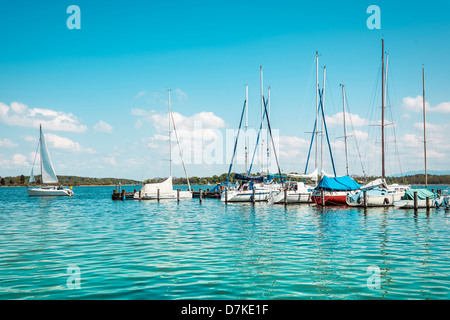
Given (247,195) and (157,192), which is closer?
(247,195)

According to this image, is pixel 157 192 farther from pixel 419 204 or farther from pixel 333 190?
pixel 419 204

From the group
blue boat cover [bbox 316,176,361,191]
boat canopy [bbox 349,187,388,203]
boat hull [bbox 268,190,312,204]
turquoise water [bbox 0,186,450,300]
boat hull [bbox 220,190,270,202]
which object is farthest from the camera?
boat hull [bbox 220,190,270,202]

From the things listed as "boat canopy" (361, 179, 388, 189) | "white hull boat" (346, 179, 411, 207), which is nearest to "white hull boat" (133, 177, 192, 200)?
"white hull boat" (346, 179, 411, 207)

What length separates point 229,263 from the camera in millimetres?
15461

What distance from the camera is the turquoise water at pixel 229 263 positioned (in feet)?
37.9

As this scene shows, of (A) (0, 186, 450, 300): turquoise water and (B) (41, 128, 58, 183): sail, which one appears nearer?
(A) (0, 186, 450, 300): turquoise water

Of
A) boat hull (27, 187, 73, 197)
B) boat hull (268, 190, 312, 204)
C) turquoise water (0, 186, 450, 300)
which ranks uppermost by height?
boat hull (268, 190, 312, 204)

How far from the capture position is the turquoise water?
11539mm

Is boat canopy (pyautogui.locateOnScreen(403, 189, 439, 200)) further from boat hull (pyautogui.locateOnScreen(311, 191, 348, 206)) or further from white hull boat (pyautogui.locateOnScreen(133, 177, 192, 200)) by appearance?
white hull boat (pyautogui.locateOnScreen(133, 177, 192, 200))

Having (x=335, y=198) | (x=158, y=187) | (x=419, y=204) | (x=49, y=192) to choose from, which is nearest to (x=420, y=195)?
(x=419, y=204)

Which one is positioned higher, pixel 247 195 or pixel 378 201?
pixel 247 195

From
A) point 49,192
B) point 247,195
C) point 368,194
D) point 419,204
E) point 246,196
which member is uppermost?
point 368,194

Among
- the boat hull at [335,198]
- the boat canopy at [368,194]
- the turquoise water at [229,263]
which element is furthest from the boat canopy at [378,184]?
the turquoise water at [229,263]
